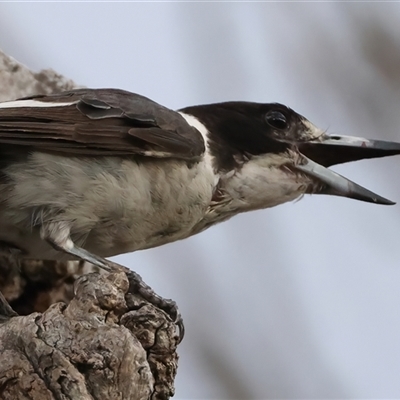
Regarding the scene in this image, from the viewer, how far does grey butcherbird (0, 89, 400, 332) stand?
6.52 ft

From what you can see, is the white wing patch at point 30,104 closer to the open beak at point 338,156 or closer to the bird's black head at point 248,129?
the bird's black head at point 248,129

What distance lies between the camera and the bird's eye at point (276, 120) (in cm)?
234

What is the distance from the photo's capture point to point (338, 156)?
7.73 ft

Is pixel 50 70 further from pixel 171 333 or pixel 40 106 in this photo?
pixel 171 333

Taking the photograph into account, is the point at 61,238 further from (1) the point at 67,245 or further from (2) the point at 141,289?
(2) the point at 141,289

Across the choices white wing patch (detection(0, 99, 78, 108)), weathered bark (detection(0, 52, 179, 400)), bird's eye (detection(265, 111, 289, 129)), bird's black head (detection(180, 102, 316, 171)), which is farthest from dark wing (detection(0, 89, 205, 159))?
weathered bark (detection(0, 52, 179, 400))

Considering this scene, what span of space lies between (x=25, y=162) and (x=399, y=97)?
895 mm

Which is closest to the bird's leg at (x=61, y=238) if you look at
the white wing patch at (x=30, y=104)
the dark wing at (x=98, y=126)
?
the dark wing at (x=98, y=126)

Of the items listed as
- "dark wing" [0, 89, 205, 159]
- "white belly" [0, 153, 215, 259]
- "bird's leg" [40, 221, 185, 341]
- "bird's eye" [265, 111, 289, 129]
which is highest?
"bird's eye" [265, 111, 289, 129]

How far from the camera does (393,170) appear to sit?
2.28 m

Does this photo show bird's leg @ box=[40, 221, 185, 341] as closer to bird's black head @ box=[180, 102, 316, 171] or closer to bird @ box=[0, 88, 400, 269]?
bird @ box=[0, 88, 400, 269]

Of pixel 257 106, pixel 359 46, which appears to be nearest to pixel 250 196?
pixel 257 106

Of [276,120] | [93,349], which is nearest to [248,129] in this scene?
[276,120]

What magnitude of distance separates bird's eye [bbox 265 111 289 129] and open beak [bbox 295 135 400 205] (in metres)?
0.07
